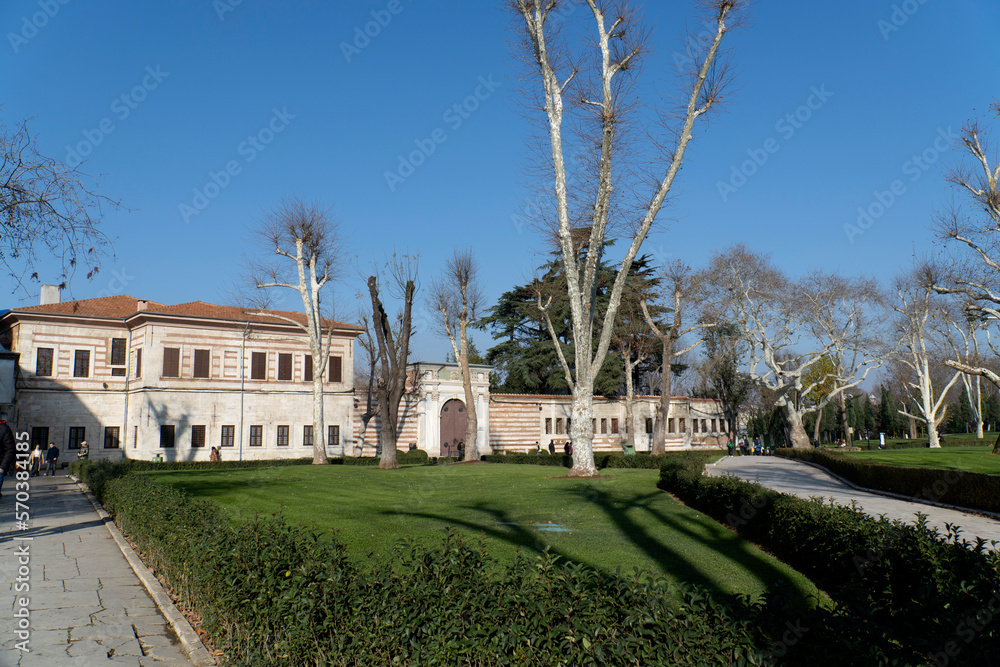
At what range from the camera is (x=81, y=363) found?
109 ft

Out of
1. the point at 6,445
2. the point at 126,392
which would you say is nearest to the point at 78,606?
the point at 6,445

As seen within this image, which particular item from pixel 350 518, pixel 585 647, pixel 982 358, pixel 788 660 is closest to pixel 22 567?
pixel 350 518

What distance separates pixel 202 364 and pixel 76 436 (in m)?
6.68

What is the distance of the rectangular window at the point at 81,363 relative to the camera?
3306 centimetres

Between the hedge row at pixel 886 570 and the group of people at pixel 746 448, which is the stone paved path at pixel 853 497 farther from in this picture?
the group of people at pixel 746 448

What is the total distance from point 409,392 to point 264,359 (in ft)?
27.1

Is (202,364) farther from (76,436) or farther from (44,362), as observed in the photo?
(44,362)

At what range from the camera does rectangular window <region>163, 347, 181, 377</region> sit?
33031 mm

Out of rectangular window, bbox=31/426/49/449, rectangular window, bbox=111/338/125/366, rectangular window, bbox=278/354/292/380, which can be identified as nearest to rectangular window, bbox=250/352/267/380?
rectangular window, bbox=278/354/292/380

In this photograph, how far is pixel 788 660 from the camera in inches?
125

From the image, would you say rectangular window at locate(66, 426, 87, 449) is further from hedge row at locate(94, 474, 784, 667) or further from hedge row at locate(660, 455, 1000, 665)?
hedge row at locate(94, 474, 784, 667)

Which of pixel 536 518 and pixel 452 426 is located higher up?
pixel 452 426

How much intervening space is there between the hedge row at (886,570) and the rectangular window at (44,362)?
107 ft

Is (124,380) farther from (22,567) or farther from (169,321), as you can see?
(22,567)
